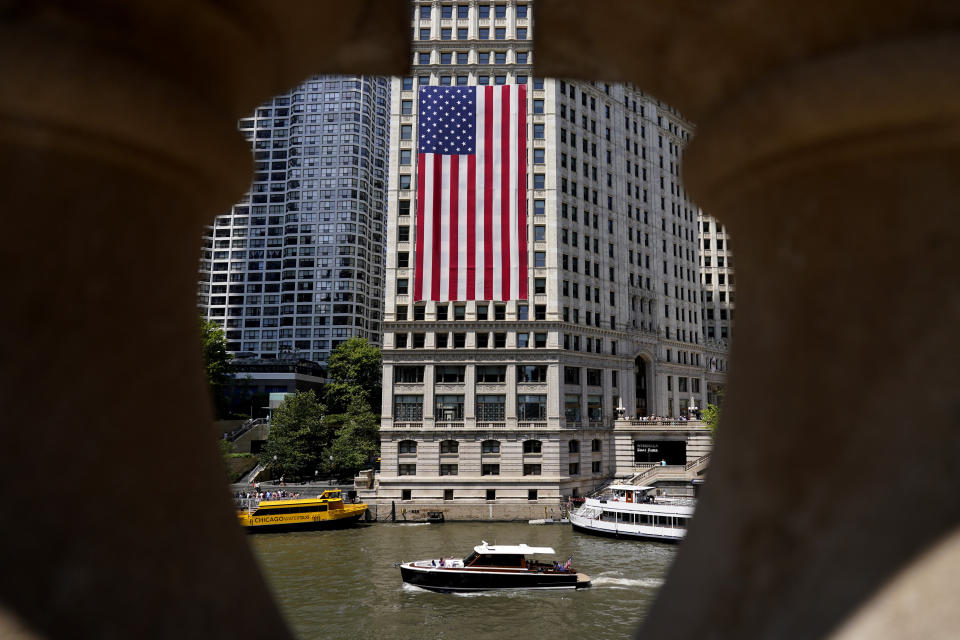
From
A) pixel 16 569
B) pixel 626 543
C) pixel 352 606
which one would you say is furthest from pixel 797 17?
pixel 626 543

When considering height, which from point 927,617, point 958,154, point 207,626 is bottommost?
point 207,626

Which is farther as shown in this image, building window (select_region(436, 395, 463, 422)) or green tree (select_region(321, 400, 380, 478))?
green tree (select_region(321, 400, 380, 478))

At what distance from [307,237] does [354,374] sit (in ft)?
168

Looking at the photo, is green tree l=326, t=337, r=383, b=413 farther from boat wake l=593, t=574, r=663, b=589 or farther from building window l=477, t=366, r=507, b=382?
boat wake l=593, t=574, r=663, b=589

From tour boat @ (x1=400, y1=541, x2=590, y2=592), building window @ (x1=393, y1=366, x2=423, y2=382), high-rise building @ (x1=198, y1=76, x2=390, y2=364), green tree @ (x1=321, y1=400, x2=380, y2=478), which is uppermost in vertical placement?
high-rise building @ (x1=198, y1=76, x2=390, y2=364)

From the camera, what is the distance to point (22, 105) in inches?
81.3

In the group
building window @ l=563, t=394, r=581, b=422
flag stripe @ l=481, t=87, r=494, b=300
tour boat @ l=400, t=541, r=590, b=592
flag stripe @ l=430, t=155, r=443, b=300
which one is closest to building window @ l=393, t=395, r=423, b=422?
building window @ l=563, t=394, r=581, b=422

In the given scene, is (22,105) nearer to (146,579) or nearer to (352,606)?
(146,579)

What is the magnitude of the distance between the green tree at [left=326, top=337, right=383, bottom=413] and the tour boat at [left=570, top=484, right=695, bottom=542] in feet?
102

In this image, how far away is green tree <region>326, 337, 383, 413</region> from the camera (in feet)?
218

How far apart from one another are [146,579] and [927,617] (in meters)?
2.56

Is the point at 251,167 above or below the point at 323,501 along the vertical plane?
above

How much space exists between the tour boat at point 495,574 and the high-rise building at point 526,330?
17756 mm

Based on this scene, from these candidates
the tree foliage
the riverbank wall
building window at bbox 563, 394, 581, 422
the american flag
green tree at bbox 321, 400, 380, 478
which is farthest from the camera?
the tree foliage
